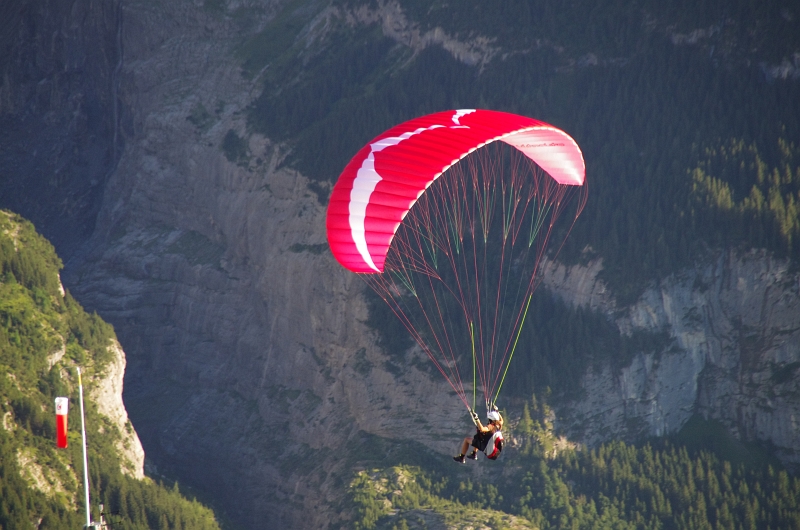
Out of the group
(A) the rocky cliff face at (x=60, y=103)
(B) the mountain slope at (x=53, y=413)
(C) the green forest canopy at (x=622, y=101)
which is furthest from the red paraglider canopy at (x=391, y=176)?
(A) the rocky cliff face at (x=60, y=103)

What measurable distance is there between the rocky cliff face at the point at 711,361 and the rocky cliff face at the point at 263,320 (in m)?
0.09

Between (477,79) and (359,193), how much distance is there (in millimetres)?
46581

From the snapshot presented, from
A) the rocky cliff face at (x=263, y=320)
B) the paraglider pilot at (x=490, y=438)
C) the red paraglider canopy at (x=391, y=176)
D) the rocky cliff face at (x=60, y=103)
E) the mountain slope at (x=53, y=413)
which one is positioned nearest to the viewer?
the paraglider pilot at (x=490, y=438)

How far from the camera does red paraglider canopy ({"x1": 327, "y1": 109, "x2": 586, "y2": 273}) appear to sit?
42.2m

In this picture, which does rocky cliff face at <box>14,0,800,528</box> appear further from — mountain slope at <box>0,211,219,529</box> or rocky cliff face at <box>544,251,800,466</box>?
mountain slope at <box>0,211,219,529</box>

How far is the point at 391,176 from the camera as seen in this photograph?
42406mm

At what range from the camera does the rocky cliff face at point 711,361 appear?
74188 mm

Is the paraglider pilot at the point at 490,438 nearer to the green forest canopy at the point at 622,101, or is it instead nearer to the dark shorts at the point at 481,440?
the dark shorts at the point at 481,440

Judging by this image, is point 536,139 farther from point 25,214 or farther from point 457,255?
point 25,214

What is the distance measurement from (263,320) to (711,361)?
30249mm

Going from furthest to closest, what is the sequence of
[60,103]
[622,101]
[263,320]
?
[60,103] < [263,320] < [622,101]

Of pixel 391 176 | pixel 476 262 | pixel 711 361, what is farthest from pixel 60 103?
pixel 391 176

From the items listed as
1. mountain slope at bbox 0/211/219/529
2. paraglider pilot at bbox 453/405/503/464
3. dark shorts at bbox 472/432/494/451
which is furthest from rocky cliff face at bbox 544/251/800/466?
dark shorts at bbox 472/432/494/451

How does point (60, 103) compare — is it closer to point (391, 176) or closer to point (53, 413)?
point (53, 413)
